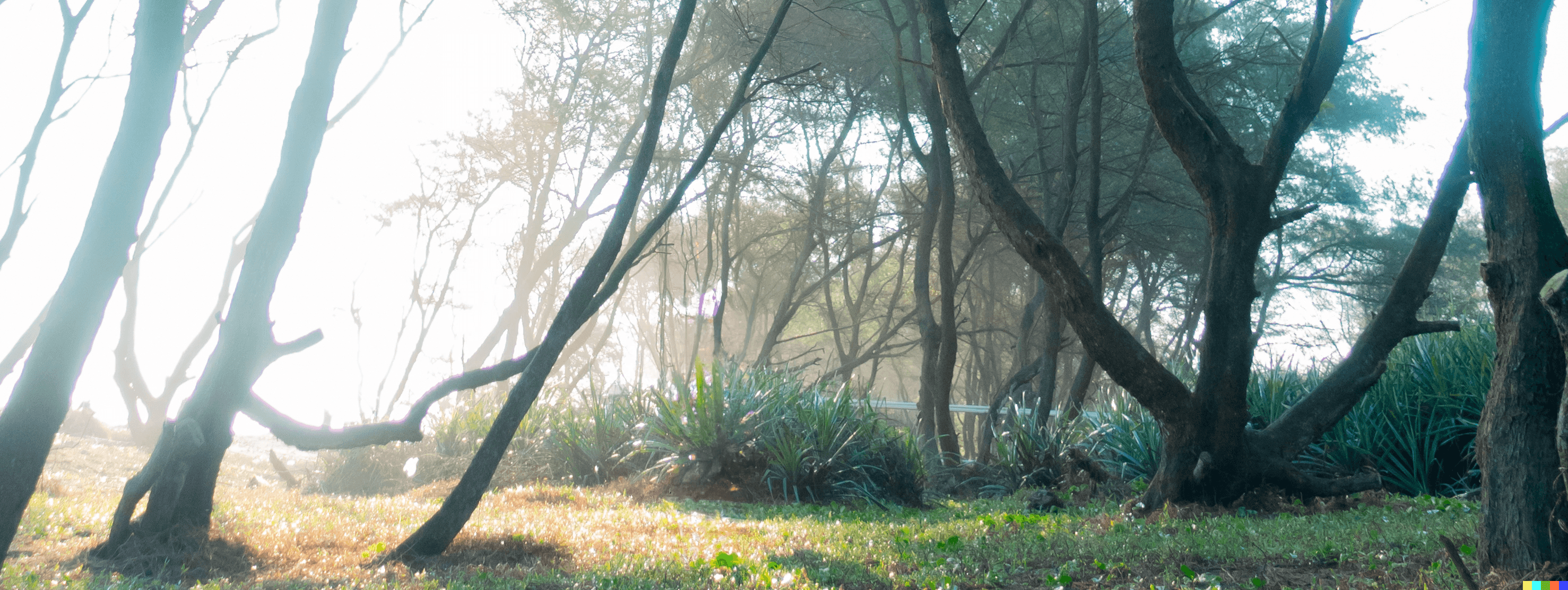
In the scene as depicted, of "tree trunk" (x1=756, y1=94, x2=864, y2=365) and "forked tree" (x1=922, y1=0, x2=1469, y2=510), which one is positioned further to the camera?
"tree trunk" (x1=756, y1=94, x2=864, y2=365)

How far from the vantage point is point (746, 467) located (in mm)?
8195

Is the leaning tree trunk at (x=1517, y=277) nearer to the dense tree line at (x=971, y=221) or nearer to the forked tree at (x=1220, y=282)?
the dense tree line at (x=971, y=221)

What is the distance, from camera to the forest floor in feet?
11.9

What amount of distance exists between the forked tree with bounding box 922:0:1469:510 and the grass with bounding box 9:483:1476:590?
16.6 inches

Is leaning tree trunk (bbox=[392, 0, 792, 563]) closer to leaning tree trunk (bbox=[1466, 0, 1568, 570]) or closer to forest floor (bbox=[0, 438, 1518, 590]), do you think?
forest floor (bbox=[0, 438, 1518, 590])

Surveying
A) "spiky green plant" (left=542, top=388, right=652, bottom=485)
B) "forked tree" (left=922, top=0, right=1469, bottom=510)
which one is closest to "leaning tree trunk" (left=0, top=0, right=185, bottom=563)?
"forked tree" (left=922, top=0, right=1469, bottom=510)

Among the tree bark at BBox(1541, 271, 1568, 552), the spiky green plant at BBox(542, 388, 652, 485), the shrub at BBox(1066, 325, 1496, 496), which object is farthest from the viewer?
the spiky green plant at BBox(542, 388, 652, 485)

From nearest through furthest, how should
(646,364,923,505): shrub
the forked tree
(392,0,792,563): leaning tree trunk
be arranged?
1. (392,0,792,563): leaning tree trunk
2. the forked tree
3. (646,364,923,505): shrub

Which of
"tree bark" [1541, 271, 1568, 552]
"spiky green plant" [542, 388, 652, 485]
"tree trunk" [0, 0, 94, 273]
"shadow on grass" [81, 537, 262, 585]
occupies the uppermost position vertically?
"tree trunk" [0, 0, 94, 273]

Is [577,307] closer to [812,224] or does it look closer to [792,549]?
[792,549]

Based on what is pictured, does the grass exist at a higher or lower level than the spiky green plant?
lower

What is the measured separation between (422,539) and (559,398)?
7.89 meters

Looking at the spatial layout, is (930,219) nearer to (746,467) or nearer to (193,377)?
(746,467)

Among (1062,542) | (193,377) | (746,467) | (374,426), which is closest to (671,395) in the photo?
(746,467)
